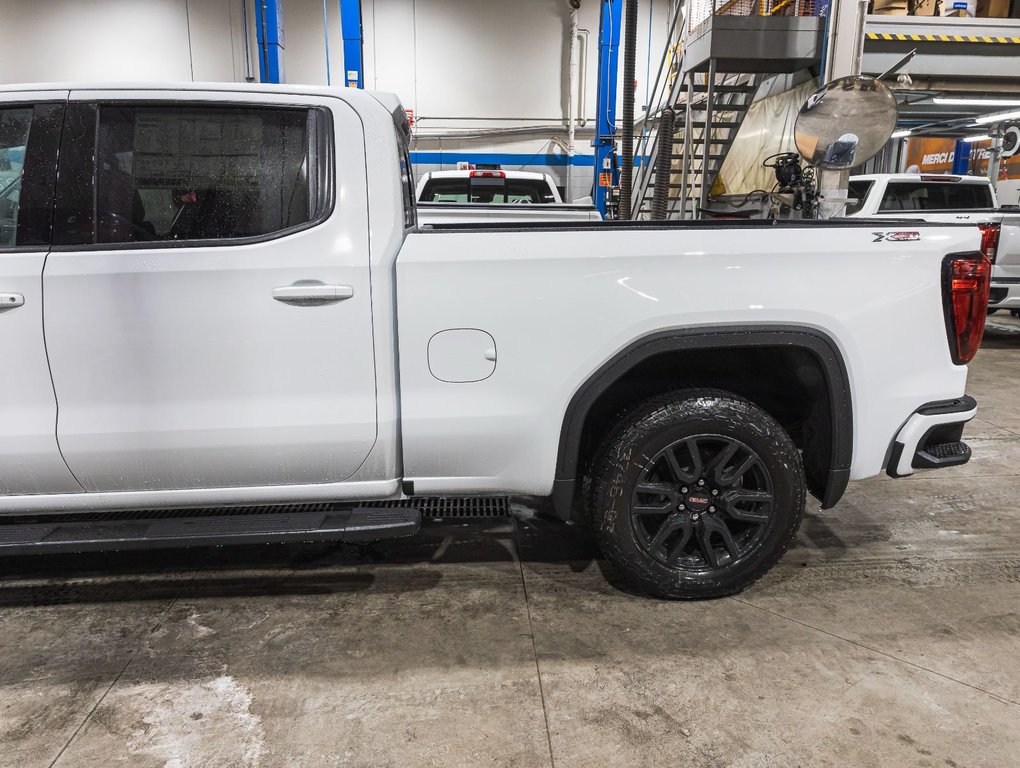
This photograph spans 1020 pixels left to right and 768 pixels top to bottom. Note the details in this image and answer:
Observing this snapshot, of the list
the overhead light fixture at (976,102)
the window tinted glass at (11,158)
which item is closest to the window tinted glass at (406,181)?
the window tinted glass at (11,158)

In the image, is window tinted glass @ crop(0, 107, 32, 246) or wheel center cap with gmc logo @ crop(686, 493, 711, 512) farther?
wheel center cap with gmc logo @ crop(686, 493, 711, 512)

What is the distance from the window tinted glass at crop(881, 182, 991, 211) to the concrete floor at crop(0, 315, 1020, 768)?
6.11 metres

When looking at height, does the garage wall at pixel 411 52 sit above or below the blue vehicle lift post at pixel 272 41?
above

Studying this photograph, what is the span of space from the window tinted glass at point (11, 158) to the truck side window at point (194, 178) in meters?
0.25

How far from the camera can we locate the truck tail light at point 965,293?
2.43m

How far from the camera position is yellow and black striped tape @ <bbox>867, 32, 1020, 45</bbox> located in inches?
329

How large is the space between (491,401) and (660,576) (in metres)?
0.92

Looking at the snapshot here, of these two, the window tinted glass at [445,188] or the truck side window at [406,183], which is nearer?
the truck side window at [406,183]

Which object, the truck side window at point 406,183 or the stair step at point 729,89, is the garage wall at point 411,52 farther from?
the truck side window at point 406,183

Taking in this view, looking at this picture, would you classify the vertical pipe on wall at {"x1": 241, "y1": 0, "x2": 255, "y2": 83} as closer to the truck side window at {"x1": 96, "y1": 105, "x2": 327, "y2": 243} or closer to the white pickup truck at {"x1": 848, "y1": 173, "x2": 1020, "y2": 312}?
the white pickup truck at {"x1": 848, "y1": 173, "x2": 1020, "y2": 312}

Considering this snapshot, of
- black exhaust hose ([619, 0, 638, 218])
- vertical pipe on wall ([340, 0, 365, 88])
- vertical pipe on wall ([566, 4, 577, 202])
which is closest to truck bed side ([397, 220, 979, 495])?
black exhaust hose ([619, 0, 638, 218])

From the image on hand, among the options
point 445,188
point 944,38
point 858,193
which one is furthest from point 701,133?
point 445,188

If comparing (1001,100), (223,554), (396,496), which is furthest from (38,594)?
(1001,100)

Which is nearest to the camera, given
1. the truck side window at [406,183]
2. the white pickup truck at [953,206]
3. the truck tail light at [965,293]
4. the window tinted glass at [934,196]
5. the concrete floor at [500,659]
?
the concrete floor at [500,659]
